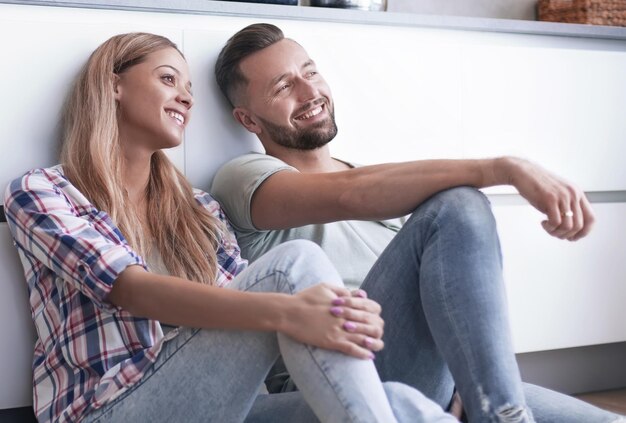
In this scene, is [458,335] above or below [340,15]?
below

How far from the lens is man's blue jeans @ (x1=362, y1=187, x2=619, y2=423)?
122 centimetres

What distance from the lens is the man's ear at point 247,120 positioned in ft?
5.80

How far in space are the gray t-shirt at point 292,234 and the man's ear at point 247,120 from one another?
8 cm

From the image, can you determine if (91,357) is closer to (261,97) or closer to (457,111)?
(261,97)

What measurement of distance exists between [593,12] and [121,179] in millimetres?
1383

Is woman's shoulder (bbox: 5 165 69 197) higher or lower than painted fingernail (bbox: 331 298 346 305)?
higher

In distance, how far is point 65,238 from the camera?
1.28 meters

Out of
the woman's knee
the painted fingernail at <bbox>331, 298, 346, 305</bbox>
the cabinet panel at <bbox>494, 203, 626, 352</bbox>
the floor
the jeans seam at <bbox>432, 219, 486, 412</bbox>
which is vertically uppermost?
the painted fingernail at <bbox>331, 298, 346, 305</bbox>

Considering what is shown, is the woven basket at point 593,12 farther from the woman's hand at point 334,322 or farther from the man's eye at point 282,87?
the woman's hand at point 334,322

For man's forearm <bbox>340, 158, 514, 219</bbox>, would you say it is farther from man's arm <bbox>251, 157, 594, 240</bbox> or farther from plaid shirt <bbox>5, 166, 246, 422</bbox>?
plaid shirt <bbox>5, 166, 246, 422</bbox>

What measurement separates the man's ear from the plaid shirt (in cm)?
43

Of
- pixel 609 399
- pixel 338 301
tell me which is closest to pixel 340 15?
pixel 338 301

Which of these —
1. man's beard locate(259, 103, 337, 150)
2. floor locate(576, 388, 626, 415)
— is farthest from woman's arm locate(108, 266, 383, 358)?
floor locate(576, 388, 626, 415)

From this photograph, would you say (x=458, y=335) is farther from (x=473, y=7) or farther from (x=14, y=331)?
(x=473, y=7)
